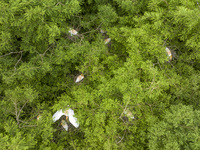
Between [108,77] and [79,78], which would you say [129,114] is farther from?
[79,78]

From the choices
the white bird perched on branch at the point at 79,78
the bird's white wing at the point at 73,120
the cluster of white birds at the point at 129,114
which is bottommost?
the bird's white wing at the point at 73,120

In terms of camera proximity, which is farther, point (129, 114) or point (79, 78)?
point (79, 78)

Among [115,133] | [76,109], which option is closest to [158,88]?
[115,133]

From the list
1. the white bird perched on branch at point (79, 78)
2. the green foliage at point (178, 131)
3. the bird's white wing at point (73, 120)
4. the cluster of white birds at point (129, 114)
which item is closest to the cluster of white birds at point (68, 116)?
the bird's white wing at point (73, 120)

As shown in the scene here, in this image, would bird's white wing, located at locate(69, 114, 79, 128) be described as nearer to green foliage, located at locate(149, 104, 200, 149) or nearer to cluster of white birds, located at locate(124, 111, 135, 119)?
cluster of white birds, located at locate(124, 111, 135, 119)

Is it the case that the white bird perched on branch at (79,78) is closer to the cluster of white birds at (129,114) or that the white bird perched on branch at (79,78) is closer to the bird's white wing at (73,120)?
the bird's white wing at (73,120)

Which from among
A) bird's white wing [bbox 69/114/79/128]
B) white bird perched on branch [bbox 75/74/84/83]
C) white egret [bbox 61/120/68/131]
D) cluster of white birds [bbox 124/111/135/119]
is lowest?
white egret [bbox 61/120/68/131]

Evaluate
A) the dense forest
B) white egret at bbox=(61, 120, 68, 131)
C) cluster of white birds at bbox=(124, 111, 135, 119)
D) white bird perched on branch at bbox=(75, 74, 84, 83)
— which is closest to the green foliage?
the dense forest

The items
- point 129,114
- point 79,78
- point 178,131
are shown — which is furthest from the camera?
point 79,78

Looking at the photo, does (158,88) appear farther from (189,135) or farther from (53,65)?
(53,65)

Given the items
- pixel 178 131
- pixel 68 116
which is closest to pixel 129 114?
pixel 178 131
